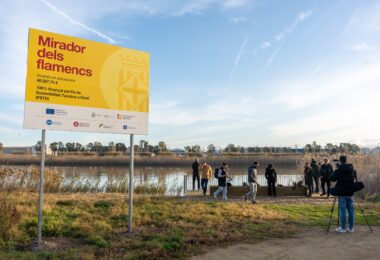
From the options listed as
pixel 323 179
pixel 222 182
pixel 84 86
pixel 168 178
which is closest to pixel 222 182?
pixel 222 182

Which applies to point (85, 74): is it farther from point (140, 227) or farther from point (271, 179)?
point (271, 179)

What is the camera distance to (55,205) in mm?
11672

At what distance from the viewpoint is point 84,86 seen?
8.75 metres

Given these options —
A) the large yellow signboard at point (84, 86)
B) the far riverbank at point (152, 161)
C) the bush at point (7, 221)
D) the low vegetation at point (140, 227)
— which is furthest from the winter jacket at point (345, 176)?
the far riverbank at point (152, 161)

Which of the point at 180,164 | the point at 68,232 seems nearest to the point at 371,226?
the point at 68,232

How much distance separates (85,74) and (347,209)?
7028mm

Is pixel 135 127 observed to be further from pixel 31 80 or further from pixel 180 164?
pixel 180 164

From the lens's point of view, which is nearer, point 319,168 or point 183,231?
point 183,231

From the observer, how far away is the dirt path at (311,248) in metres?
7.42

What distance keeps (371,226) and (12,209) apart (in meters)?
8.93

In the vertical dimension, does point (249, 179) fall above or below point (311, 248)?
above

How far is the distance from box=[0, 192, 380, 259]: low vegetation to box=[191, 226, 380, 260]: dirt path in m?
0.42

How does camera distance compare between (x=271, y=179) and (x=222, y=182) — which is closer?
(x=222, y=182)

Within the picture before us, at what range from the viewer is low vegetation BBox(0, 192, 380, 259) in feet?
24.8
